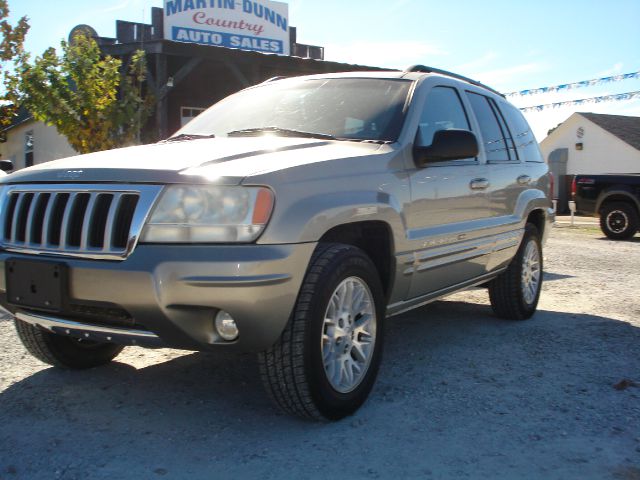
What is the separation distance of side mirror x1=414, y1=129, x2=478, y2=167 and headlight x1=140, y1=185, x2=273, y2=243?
1244 mm

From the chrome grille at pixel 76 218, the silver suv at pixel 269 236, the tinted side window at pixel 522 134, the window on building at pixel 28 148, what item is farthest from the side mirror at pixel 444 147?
the window on building at pixel 28 148

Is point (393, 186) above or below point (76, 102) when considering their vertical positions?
below

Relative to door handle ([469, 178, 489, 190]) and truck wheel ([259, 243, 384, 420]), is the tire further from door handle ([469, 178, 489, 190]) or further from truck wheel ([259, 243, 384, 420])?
truck wheel ([259, 243, 384, 420])

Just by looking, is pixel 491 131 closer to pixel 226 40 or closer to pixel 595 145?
pixel 226 40

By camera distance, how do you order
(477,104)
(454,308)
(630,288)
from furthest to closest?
(630,288), (454,308), (477,104)

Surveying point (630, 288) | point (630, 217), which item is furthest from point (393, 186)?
point (630, 217)

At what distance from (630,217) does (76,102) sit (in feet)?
36.1

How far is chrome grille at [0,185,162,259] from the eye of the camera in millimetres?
2631

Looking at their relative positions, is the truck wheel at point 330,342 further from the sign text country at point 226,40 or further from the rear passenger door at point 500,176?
the sign text country at point 226,40

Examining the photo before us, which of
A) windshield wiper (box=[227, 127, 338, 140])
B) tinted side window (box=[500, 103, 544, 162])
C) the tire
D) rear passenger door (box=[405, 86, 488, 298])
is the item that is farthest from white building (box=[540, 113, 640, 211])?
windshield wiper (box=[227, 127, 338, 140])

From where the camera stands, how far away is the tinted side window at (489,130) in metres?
4.66

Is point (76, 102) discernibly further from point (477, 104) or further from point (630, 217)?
point (630, 217)

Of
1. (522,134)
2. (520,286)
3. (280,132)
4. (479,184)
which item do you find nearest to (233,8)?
(522,134)

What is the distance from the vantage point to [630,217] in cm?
1337
